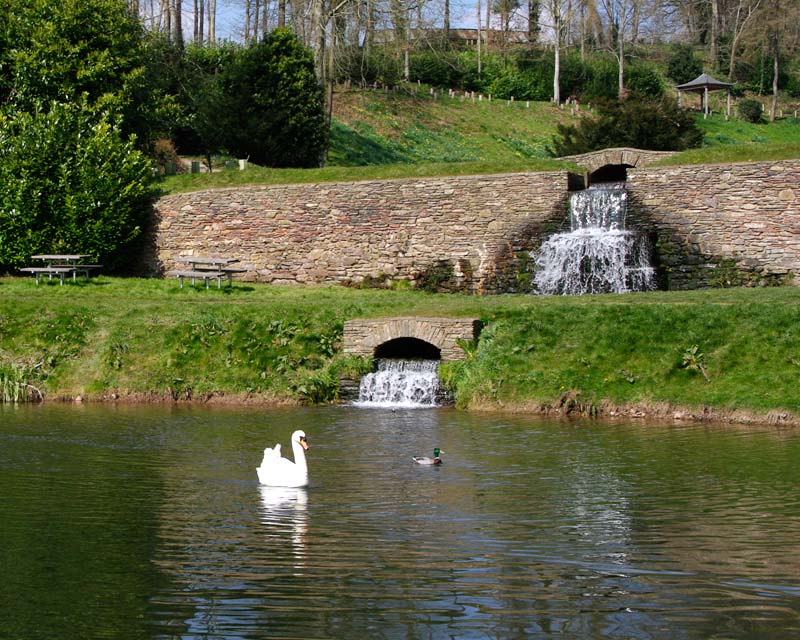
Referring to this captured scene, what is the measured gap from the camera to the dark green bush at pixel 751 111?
6281 centimetres

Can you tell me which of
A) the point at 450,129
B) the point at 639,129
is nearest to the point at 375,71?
the point at 450,129

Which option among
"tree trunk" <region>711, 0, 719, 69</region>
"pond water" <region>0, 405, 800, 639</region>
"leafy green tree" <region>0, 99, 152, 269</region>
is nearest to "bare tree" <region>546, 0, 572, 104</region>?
"tree trunk" <region>711, 0, 719, 69</region>

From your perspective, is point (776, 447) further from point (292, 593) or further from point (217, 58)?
point (217, 58)

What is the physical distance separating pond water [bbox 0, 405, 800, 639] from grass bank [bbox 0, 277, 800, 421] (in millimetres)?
2004

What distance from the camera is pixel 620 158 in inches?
1211

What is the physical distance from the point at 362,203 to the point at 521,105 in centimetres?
3232

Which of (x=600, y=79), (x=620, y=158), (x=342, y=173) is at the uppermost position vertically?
(x=600, y=79)

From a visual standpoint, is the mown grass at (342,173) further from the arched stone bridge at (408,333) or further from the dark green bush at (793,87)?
the dark green bush at (793,87)

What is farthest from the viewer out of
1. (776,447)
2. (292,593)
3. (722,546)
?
(776,447)

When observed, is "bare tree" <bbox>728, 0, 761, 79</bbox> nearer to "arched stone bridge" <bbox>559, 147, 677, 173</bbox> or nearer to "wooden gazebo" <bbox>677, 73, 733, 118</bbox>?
"wooden gazebo" <bbox>677, 73, 733, 118</bbox>

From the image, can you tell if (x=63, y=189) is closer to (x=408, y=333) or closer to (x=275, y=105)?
(x=275, y=105)

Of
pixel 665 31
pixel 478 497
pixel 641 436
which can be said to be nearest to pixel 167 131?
pixel 641 436

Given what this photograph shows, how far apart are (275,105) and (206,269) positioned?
9.31m

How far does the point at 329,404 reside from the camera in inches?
802
